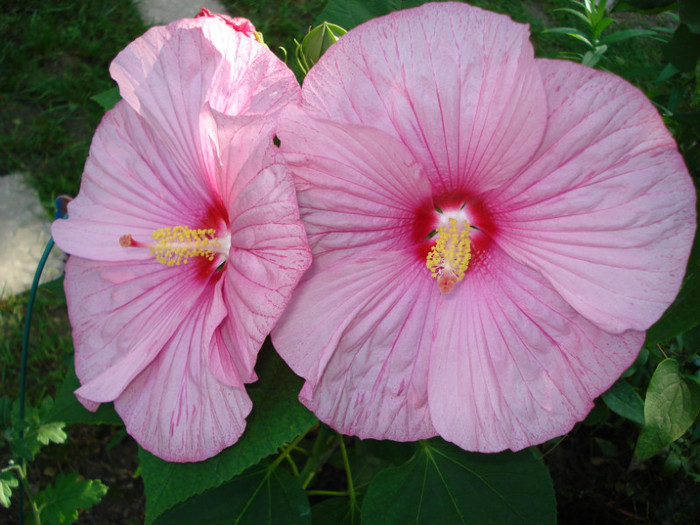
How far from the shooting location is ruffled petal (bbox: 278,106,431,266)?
2.66 ft

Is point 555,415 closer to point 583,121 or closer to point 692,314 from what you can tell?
point 692,314

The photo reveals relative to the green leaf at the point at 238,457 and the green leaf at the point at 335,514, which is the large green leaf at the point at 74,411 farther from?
the green leaf at the point at 335,514

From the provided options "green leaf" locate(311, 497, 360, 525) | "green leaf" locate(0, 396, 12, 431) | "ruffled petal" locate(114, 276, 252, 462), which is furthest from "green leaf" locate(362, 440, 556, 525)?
"green leaf" locate(0, 396, 12, 431)

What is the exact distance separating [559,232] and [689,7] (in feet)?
1.95

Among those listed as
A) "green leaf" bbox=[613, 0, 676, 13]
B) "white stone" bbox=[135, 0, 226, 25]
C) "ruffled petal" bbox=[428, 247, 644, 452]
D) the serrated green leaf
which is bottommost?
the serrated green leaf

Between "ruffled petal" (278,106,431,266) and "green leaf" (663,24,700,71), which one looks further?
"green leaf" (663,24,700,71)

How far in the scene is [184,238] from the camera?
988 millimetres

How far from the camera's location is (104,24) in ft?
10.7

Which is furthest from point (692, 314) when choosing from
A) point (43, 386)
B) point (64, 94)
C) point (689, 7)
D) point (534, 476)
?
point (64, 94)

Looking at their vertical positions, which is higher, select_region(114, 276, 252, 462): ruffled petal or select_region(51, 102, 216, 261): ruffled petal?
select_region(51, 102, 216, 261): ruffled petal

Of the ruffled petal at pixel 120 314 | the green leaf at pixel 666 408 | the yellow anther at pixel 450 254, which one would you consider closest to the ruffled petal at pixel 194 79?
the ruffled petal at pixel 120 314

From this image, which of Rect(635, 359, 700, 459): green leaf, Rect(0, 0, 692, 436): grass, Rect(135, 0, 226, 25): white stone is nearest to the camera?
Rect(635, 359, 700, 459): green leaf

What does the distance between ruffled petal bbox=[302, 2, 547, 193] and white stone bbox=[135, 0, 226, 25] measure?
110 inches

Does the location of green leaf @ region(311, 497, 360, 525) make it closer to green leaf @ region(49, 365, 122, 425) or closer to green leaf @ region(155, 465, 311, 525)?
green leaf @ region(155, 465, 311, 525)
